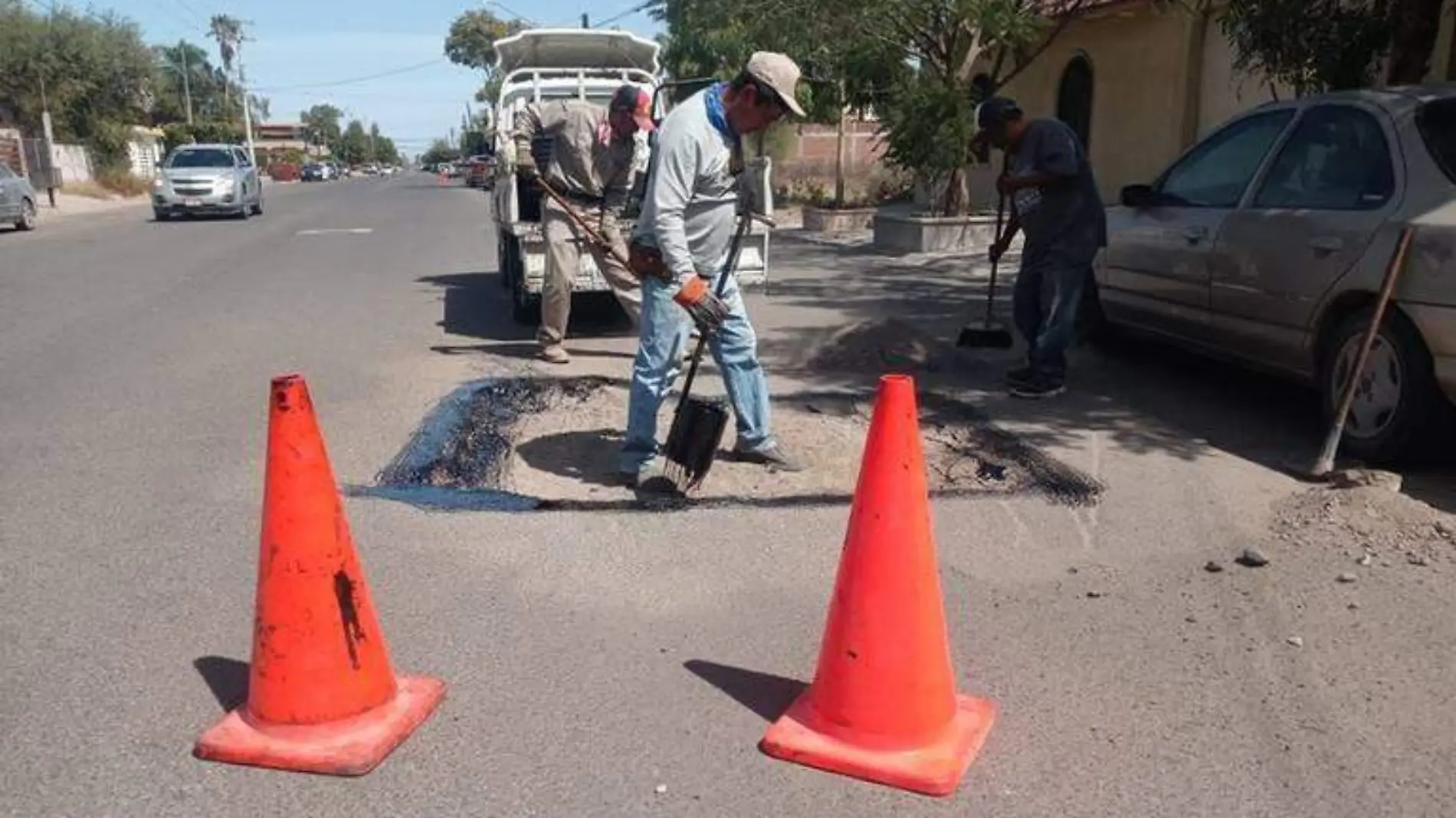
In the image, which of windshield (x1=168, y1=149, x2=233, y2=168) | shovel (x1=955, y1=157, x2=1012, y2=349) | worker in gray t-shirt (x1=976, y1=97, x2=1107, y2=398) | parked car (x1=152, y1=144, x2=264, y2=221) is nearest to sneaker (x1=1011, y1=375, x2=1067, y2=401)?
worker in gray t-shirt (x1=976, y1=97, x2=1107, y2=398)

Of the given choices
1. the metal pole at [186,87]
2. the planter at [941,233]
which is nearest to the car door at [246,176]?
the planter at [941,233]

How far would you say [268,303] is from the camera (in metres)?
11.2

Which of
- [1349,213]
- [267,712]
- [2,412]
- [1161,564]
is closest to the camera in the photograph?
[267,712]

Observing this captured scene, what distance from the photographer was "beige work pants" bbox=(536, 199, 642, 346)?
26.2 feet

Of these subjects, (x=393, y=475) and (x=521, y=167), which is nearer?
(x=393, y=475)

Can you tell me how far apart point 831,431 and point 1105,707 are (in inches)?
117

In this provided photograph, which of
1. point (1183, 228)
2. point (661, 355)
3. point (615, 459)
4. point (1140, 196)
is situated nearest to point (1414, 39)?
point (1140, 196)

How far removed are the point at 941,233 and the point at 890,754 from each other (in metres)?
12.8

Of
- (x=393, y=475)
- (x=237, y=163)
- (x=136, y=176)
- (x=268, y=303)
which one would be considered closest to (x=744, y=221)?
(x=393, y=475)

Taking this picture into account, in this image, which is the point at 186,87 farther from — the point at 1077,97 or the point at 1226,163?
the point at 1226,163

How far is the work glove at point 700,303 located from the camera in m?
4.56

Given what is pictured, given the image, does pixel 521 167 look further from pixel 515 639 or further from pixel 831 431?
Answer: pixel 515 639

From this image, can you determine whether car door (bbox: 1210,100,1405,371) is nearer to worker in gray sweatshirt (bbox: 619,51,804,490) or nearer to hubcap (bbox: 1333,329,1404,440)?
hubcap (bbox: 1333,329,1404,440)

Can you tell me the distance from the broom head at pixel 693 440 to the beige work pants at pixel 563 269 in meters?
3.14
